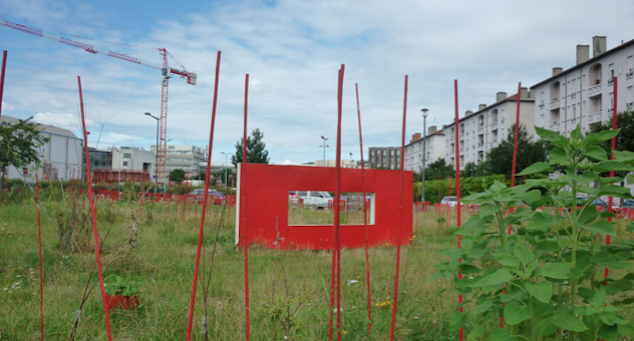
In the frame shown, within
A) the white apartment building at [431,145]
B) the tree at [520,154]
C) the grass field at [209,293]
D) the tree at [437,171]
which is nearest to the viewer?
the grass field at [209,293]

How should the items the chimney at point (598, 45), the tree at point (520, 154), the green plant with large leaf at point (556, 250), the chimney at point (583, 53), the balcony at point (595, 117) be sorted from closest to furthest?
the green plant with large leaf at point (556, 250) → the tree at point (520, 154) → the balcony at point (595, 117) → the chimney at point (598, 45) → the chimney at point (583, 53)

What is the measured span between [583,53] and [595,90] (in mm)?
3648

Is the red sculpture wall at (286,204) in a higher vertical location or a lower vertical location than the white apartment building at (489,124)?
lower

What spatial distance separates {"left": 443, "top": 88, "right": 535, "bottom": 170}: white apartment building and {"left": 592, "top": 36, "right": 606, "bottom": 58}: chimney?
7747 millimetres

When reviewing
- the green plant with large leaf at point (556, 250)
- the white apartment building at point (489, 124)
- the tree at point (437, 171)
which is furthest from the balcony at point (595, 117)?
the green plant with large leaf at point (556, 250)

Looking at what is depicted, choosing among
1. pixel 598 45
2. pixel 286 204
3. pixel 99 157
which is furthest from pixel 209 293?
pixel 99 157

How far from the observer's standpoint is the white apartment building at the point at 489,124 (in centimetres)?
3725

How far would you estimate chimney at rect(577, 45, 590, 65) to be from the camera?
27594 mm

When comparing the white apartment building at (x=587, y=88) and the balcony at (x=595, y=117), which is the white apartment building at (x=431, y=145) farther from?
the balcony at (x=595, y=117)

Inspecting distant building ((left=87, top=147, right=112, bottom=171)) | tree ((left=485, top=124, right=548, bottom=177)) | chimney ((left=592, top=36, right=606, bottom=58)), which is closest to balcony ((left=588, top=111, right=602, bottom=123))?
tree ((left=485, top=124, right=548, bottom=177))

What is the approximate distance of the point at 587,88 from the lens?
26656 mm

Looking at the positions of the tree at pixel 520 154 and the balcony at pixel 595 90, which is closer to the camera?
the tree at pixel 520 154

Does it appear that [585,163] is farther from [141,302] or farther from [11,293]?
[11,293]

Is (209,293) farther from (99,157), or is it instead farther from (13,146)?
(99,157)
